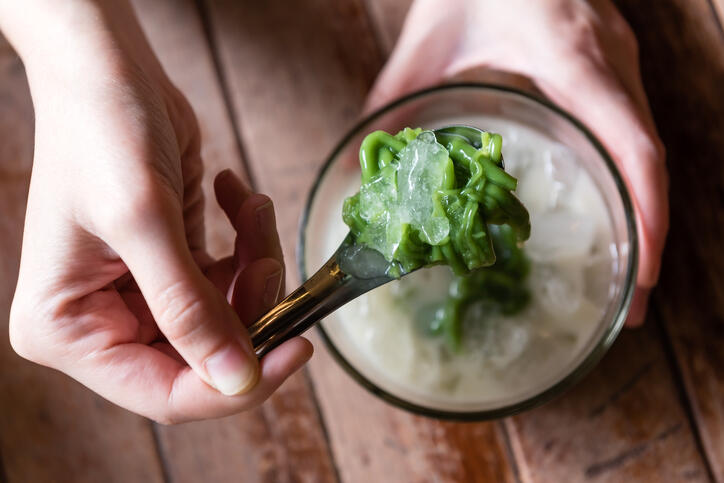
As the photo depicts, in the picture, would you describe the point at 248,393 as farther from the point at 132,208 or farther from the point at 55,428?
the point at 55,428

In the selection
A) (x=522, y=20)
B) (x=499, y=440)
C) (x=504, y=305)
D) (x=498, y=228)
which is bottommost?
(x=499, y=440)

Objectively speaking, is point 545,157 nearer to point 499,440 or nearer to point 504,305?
point 504,305

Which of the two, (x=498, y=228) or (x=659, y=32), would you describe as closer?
(x=498, y=228)

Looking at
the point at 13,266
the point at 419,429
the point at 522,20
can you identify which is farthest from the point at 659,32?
the point at 13,266

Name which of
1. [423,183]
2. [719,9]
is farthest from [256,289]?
[719,9]

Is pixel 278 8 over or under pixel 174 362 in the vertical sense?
over

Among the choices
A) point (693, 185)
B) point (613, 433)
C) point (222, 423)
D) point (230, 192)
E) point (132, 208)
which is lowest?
point (613, 433)

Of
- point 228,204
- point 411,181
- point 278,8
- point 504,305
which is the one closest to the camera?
point 411,181

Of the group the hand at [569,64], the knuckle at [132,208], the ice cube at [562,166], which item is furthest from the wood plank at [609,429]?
the knuckle at [132,208]
